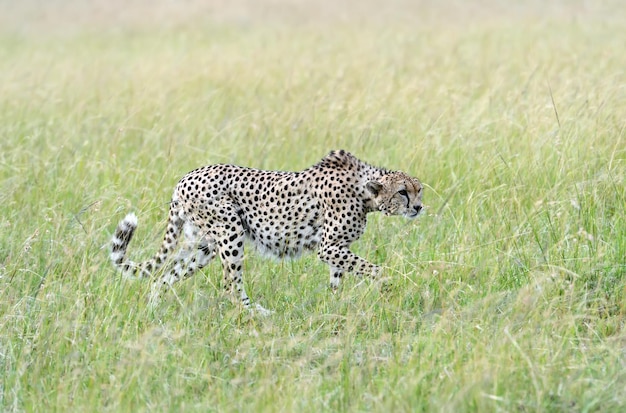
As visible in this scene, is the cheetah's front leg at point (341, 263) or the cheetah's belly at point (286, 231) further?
the cheetah's belly at point (286, 231)

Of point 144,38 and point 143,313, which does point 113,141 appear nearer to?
point 143,313

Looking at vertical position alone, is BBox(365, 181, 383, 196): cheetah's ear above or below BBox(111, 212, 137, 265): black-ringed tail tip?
above

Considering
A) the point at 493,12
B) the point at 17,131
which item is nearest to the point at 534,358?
the point at 17,131

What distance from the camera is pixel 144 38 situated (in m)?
16.4

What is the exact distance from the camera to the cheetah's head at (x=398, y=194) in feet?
15.5

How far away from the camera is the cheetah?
15.6 feet

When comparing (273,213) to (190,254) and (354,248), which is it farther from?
(354,248)

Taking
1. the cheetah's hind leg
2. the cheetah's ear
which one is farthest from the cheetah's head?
the cheetah's hind leg

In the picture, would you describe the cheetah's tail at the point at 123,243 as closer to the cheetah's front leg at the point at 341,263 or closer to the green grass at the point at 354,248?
the green grass at the point at 354,248

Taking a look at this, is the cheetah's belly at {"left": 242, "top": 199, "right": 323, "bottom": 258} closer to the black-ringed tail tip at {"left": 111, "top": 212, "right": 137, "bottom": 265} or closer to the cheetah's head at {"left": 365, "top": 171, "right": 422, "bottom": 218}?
the cheetah's head at {"left": 365, "top": 171, "right": 422, "bottom": 218}

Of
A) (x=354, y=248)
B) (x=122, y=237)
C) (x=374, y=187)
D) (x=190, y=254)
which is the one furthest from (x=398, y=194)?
(x=122, y=237)

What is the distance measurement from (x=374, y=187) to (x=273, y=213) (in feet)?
1.63

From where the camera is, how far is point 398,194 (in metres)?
4.73

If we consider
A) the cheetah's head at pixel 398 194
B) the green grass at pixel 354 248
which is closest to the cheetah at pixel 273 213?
the cheetah's head at pixel 398 194
